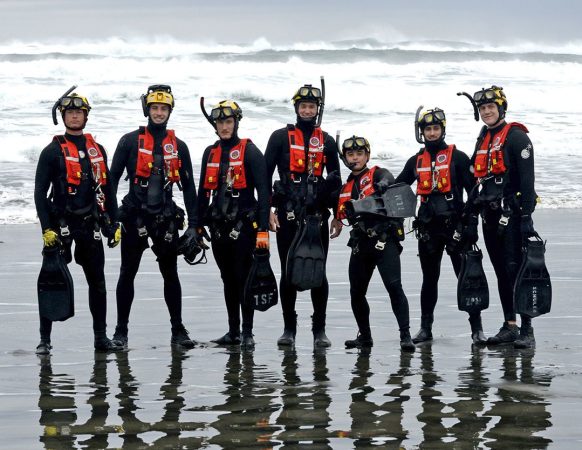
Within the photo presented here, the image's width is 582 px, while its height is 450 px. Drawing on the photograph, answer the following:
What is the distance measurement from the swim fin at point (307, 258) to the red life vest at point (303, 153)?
428mm

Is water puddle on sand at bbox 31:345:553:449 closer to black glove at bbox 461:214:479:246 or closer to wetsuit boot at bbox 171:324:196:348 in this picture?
wetsuit boot at bbox 171:324:196:348

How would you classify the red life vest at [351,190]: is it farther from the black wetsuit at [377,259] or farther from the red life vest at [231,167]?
the red life vest at [231,167]

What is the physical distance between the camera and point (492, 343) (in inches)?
362

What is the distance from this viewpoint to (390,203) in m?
9.02

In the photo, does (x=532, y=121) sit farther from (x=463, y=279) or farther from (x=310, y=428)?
(x=310, y=428)

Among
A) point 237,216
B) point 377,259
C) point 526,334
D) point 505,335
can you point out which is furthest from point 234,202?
point 526,334

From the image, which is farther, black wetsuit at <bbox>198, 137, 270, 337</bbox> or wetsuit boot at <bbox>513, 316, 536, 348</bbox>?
black wetsuit at <bbox>198, 137, 270, 337</bbox>

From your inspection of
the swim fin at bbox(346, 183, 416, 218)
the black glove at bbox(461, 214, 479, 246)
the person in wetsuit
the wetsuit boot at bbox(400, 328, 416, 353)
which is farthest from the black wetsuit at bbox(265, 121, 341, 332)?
the person in wetsuit

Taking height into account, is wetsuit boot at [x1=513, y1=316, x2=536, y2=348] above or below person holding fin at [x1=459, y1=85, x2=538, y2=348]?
below

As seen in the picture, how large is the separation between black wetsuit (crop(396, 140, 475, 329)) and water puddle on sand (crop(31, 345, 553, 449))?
809 mm

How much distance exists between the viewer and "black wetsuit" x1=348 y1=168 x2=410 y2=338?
910 centimetres

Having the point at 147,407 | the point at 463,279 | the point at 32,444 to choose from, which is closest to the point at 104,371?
the point at 147,407

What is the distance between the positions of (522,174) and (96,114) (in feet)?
89.2

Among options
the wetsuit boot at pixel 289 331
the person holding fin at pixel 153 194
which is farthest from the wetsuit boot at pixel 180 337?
the wetsuit boot at pixel 289 331
